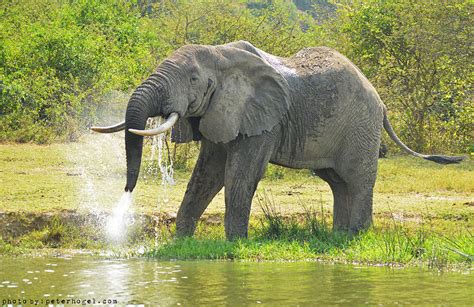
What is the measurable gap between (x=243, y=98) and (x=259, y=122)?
0.32 metres

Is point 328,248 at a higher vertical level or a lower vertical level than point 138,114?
lower

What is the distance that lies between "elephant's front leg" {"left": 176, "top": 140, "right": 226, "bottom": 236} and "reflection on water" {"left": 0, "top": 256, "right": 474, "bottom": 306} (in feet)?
3.99

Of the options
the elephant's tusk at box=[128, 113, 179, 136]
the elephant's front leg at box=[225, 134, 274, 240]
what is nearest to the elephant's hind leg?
the elephant's front leg at box=[225, 134, 274, 240]

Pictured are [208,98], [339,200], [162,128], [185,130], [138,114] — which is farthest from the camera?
[339,200]

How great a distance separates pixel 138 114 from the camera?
9.48 metres

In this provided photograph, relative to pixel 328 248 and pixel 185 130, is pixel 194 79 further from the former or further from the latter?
pixel 328 248

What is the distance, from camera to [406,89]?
22.6 metres

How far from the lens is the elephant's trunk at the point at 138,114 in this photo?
31.1 feet

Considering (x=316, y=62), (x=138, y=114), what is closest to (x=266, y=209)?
(x=316, y=62)

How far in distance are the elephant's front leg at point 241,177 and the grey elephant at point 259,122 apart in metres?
0.01

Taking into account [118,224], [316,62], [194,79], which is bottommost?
[118,224]

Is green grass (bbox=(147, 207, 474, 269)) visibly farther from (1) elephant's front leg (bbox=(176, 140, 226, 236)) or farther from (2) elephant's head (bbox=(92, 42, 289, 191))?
(2) elephant's head (bbox=(92, 42, 289, 191))

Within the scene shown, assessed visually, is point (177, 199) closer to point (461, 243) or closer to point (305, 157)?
point (305, 157)

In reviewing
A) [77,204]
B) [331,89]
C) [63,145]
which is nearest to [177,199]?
[77,204]
